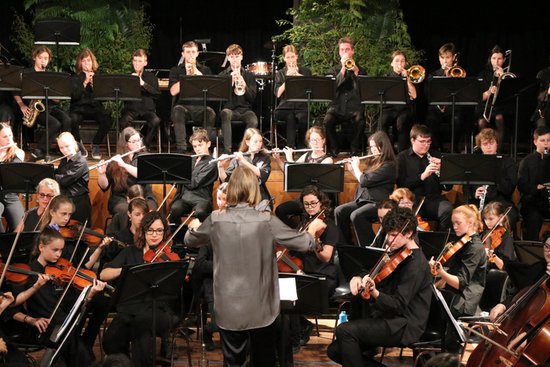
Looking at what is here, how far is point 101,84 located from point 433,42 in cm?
530

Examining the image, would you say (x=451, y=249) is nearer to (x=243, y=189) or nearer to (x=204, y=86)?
(x=243, y=189)

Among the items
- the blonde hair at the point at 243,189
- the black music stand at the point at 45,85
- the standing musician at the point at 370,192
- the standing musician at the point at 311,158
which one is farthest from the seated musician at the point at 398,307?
the black music stand at the point at 45,85

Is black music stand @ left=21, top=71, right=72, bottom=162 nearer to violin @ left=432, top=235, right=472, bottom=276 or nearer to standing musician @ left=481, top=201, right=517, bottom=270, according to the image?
violin @ left=432, top=235, right=472, bottom=276

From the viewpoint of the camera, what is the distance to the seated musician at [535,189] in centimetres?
673

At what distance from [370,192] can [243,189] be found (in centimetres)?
290

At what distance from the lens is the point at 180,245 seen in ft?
17.9

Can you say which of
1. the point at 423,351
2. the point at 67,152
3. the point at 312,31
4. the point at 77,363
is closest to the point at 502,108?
the point at 312,31

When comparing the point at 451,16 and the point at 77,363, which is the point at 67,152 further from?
the point at 451,16

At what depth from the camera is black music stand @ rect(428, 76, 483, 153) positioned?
7020 mm

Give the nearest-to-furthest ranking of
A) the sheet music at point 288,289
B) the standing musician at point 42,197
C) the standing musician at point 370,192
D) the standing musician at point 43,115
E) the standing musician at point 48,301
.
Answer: the sheet music at point 288,289
the standing musician at point 48,301
the standing musician at point 42,197
the standing musician at point 370,192
the standing musician at point 43,115

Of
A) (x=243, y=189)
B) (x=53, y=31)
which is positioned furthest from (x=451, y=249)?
(x=53, y=31)

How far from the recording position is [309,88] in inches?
282

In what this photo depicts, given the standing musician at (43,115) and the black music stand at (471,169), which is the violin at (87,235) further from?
the black music stand at (471,169)

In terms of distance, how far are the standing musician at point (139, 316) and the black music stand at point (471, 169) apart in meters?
2.63
